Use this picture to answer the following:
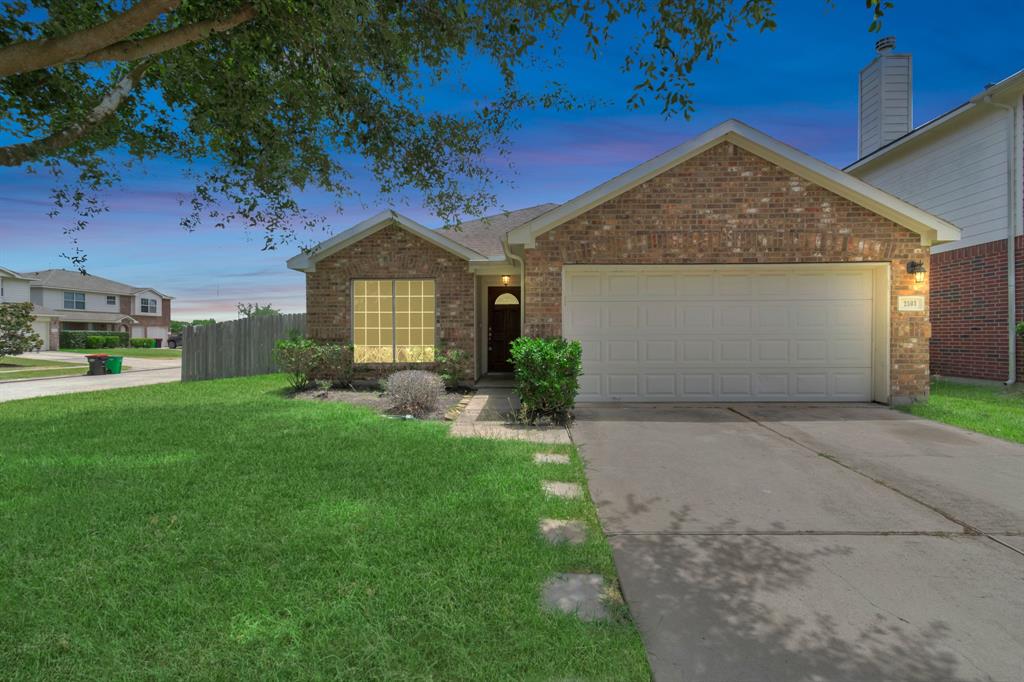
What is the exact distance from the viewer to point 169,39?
4883 millimetres

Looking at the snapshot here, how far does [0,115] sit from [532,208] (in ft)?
43.0

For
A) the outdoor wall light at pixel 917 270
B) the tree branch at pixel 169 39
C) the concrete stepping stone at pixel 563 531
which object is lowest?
the concrete stepping stone at pixel 563 531

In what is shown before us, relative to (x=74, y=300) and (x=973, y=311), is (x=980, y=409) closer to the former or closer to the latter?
(x=973, y=311)

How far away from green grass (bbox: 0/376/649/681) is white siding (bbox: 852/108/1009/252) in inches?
496

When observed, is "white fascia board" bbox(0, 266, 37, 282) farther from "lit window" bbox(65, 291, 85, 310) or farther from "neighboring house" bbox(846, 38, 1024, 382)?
"neighboring house" bbox(846, 38, 1024, 382)

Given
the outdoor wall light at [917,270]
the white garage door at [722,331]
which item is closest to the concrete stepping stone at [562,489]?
the white garage door at [722,331]

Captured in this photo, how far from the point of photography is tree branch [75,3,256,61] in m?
4.83

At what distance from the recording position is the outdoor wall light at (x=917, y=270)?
8969 mm

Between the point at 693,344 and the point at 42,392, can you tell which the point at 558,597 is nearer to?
the point at 693,344

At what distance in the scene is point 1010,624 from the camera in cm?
271

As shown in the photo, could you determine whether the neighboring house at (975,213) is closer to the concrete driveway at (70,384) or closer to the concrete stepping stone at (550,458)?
the concrete stepping stone at (550,458)

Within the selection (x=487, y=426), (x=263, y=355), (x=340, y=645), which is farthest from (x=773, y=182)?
(x=263, y=355)

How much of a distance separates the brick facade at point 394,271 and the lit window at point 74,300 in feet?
134

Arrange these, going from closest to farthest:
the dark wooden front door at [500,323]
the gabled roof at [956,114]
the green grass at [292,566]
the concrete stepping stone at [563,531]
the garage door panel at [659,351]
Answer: the green grass at [292,566] → the concrete stepping stone at [563,531] → the garage door panel at [659,351] → the gabled roof at [956,114] → the dark wooden front door at [500,323]
